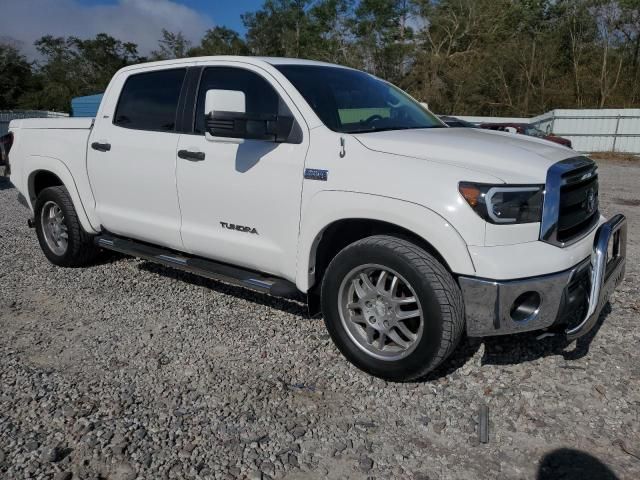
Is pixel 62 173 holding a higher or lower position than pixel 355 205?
lower

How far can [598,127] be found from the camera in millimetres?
24219

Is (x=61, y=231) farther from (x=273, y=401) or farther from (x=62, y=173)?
(x=273, y=401)

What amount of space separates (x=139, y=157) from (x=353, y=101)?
1776mm

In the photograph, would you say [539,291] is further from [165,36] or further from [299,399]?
[165,36]

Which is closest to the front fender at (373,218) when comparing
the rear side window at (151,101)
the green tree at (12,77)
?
the rear side window at (151,101)

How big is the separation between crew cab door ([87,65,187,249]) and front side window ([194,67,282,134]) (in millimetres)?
232

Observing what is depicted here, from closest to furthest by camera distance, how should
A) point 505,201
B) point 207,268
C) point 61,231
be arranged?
point 505,201
point 207,268
point 61,231

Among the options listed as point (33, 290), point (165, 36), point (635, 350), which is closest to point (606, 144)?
point (635, 350)

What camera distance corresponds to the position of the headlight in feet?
9.39

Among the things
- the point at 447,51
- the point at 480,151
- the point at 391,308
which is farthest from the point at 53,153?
the point at 447,51

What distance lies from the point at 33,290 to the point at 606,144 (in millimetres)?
24652

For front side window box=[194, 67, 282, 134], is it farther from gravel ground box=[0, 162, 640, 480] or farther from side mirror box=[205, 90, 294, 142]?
gravel ground box=[0, 162, 640, 480]

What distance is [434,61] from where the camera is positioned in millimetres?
35438

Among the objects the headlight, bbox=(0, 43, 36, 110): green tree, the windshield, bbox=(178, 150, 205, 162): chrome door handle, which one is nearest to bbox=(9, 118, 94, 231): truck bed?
bbox=(178, 150, 205, 162): chrome door handle
